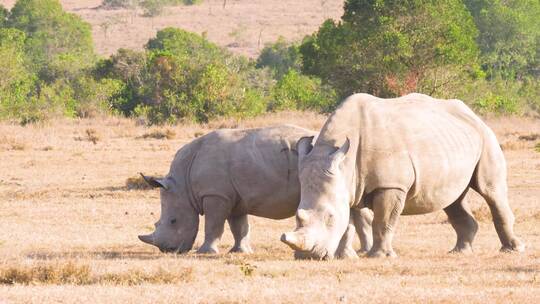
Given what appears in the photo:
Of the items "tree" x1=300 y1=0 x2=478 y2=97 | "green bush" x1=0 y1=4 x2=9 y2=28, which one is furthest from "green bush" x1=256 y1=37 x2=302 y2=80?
"tree" x1=300 y1=0 x2=478 y2=97

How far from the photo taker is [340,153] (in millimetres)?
13344

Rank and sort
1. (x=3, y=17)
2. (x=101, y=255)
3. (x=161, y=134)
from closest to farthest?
1. (x=101, y=255)
2. (x=161, y=134)
3. (x=3, y=17)

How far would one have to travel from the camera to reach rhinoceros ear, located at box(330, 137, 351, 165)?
1328 centimetres

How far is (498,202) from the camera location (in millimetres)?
15258

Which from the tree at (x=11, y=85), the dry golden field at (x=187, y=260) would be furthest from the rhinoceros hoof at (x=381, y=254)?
the tree at (x=11, y=85)

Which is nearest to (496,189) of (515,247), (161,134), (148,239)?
(515,247)

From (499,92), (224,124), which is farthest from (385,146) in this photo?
(499,92)

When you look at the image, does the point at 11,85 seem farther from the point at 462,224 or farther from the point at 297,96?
the point at 462,224

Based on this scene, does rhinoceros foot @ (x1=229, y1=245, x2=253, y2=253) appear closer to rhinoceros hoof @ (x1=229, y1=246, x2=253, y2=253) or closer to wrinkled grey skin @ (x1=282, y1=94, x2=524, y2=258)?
rhinoceros hoof @ (x1=229, y1=246, x2=253, y2=253)

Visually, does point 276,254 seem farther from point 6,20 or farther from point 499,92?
point 6,20

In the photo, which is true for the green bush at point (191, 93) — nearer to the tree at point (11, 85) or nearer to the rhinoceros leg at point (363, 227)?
the tree at point (11, 85)

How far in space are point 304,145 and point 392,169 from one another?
3.34 ft

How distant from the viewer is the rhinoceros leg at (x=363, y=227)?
15141mm

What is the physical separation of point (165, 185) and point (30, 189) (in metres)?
8.80
